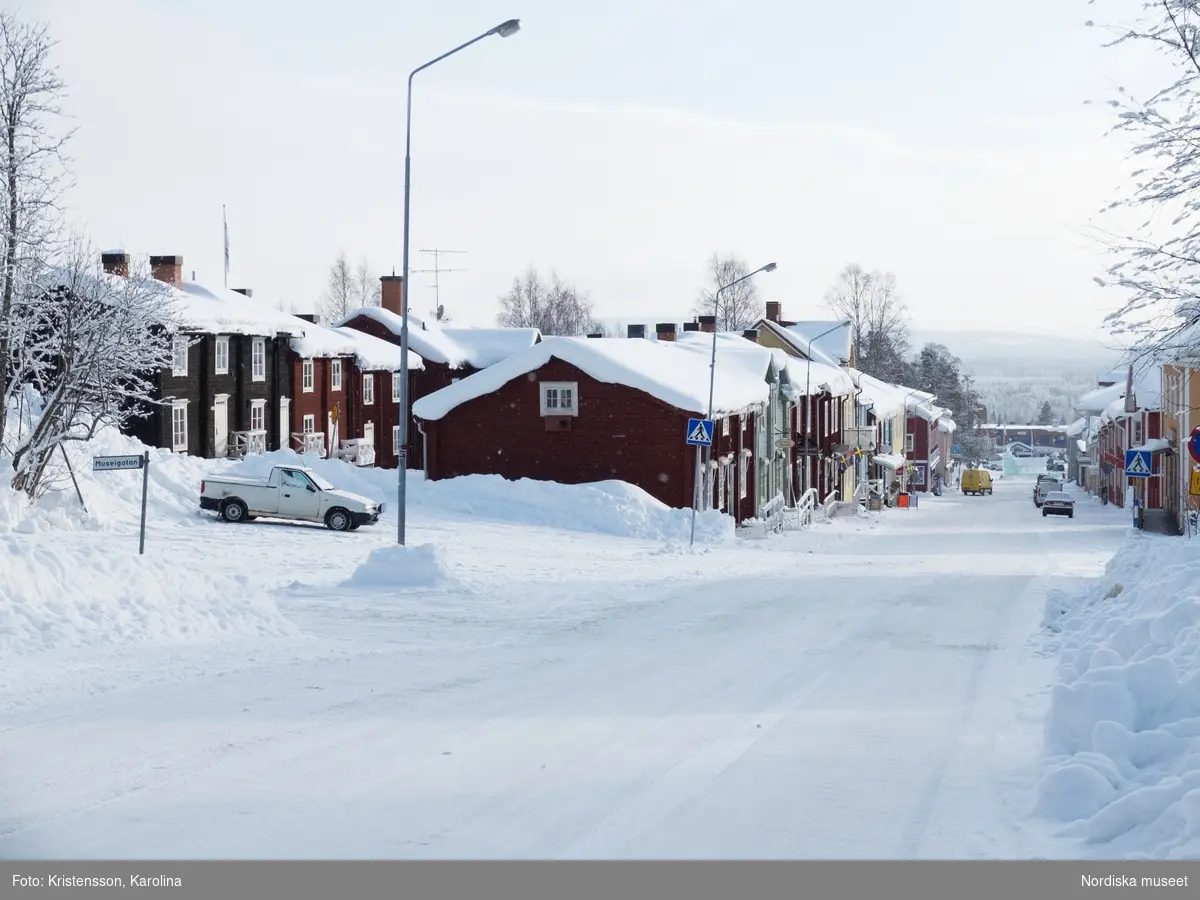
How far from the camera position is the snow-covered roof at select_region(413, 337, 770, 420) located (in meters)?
39.2

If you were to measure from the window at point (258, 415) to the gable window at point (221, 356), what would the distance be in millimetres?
2364

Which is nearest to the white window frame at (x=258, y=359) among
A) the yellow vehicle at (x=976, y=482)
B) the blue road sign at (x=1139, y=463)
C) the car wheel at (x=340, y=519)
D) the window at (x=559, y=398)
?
the window at (x=559, y=398)

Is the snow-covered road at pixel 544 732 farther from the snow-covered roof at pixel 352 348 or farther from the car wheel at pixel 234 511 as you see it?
the snow-covered roof at pixel 352 348

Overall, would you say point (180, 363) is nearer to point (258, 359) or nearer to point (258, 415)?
point (258, 359)

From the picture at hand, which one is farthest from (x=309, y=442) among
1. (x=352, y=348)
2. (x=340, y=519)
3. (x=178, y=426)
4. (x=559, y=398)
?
(x=340, y=519)

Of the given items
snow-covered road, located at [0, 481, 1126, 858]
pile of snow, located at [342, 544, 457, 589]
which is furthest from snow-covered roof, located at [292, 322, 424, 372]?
snow-covered road, located at [0, 481, 1126, 858]

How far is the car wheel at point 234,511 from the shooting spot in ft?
104

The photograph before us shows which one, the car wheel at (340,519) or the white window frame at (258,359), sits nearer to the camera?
the car wheel at (340,519)

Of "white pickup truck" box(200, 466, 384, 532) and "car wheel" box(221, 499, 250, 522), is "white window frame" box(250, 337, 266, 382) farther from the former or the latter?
"car wheel" box(221, 499, 250, 522)
